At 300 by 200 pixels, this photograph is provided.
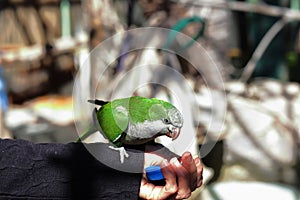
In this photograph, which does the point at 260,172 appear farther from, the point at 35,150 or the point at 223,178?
the point at 35,150

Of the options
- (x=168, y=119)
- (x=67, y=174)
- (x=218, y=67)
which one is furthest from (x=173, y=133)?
(x=218, y=67)

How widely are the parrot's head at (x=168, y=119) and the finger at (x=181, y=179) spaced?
1.9 inches

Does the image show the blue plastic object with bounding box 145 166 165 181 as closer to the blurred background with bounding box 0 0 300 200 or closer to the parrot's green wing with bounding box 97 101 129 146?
the parrot's green wing with bounding box 97 101 129 146

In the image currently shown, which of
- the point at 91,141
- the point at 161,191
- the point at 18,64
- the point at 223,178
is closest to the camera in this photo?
the point at 161,191

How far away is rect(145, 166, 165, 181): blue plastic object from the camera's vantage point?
94 centimetres

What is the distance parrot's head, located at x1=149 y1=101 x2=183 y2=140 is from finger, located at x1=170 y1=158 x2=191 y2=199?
0.16 ft

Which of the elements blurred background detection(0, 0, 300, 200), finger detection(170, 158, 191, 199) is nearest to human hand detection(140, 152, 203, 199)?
finger detection(170, 158, 191, 199)

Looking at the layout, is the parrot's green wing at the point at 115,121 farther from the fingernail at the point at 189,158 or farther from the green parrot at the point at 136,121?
the fingernail at the point at 189,158

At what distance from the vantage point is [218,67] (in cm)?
278

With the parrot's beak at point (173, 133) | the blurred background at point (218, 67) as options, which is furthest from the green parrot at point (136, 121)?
the blurred background at point (218, 67)

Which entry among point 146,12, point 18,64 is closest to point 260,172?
point 146,12

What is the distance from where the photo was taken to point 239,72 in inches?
117

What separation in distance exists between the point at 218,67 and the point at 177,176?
6.21ft

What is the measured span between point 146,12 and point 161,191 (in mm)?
1712
